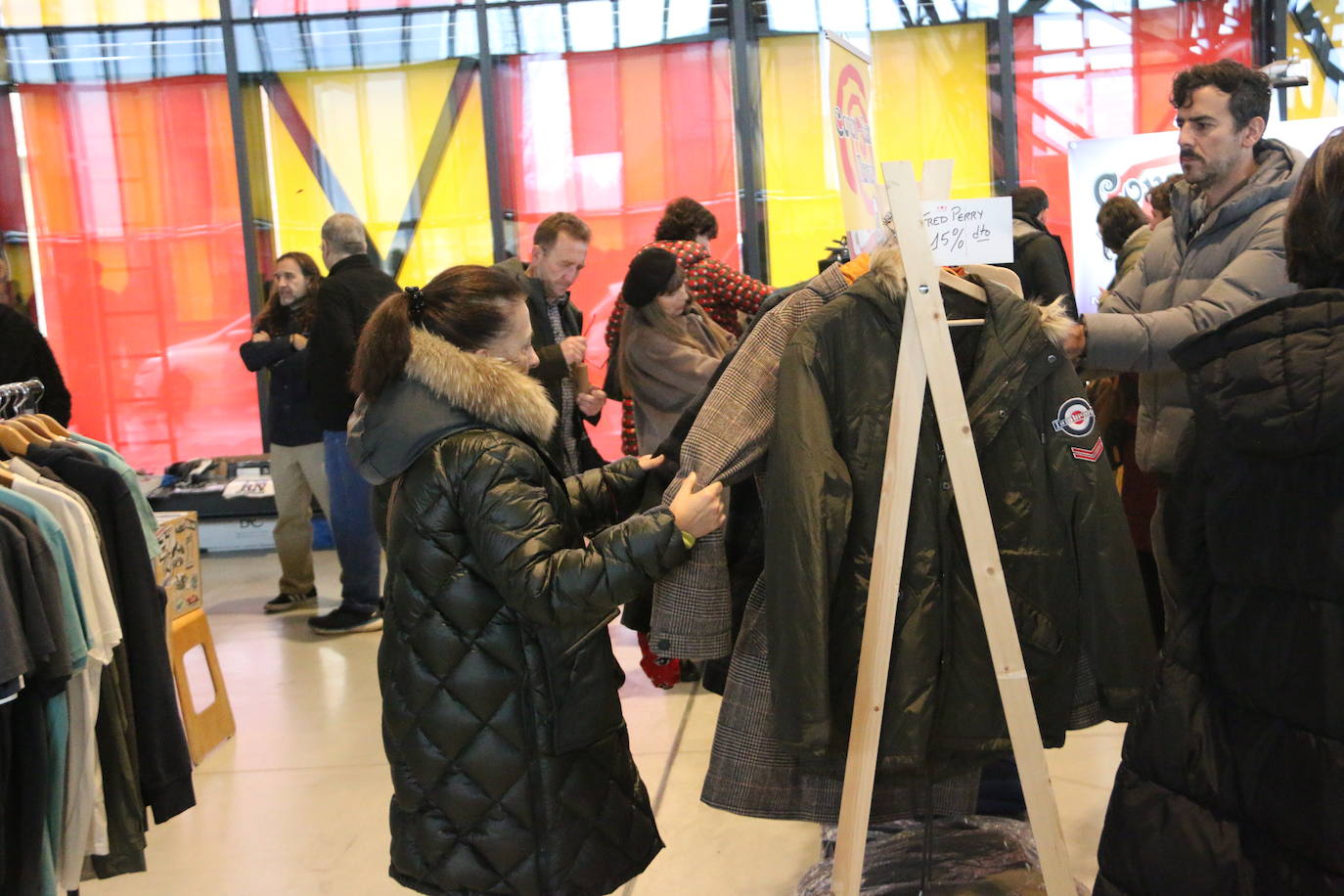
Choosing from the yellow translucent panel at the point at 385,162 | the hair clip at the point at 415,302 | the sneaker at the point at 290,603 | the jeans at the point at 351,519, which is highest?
the yellow translucent panel at the point at 385,162

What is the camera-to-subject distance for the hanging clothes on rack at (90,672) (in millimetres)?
2311

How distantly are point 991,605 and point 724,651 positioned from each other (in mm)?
480

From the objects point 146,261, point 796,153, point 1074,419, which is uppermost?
point 796,153

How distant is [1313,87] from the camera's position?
7555mm

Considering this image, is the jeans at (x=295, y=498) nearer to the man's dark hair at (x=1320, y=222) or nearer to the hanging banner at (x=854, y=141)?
the hanging banner at (x=854, y=141)

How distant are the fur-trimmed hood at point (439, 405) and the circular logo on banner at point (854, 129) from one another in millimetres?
665

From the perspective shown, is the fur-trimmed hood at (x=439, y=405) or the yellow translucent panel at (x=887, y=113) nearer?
the fur-trimmed hood at (x=439, y=405)

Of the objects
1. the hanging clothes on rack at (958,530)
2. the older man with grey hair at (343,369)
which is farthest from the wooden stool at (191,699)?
the hanging clothes on rack at (958,530)

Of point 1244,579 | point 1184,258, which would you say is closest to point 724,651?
point 1244,579

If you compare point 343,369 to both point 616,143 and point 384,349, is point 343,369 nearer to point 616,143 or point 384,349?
point 384,349

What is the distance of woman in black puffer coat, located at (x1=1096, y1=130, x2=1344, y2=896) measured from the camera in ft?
5.10

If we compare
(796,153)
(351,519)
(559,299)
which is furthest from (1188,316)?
(796,153)

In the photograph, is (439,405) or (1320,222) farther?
(439,405)

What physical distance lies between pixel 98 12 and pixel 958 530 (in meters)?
7.35
